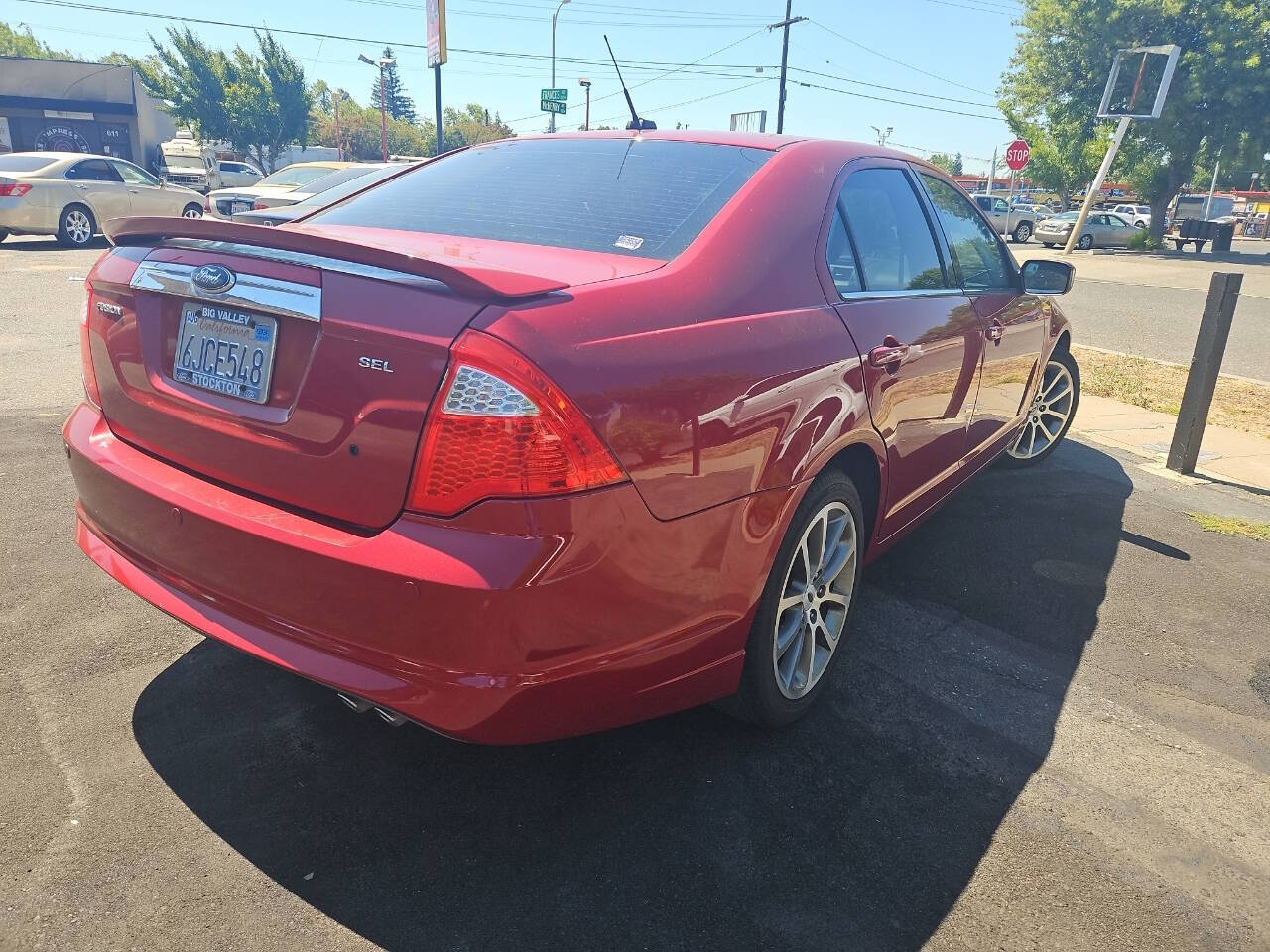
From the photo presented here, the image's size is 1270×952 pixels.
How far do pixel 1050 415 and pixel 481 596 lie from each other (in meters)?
4.78

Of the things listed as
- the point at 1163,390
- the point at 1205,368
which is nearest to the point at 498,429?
the point at 1205,368

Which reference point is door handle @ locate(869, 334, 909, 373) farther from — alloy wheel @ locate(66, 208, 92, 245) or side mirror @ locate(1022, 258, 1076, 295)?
alloy wheel @ locate(66, 208, 92, 245)

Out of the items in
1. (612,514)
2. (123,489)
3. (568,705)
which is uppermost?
(612,514)

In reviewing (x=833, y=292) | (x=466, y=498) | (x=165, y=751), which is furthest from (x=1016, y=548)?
(x=165, y=751)

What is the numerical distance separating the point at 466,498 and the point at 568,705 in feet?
1.69

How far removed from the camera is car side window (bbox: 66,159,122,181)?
1588 cm

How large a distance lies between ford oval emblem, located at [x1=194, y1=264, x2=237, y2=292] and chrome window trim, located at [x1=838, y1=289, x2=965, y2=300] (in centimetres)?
169

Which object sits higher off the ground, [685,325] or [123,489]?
[685,325]

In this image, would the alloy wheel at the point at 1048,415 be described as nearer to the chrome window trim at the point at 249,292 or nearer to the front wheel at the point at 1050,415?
→ the front wheel at the point at 1050,415

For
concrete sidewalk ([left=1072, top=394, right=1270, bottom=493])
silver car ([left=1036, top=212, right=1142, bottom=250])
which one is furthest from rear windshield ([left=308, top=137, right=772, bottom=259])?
silver car ([left=1036, top=212, right=1142, bottom=250])

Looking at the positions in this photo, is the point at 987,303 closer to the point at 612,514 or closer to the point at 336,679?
the point at 612,514

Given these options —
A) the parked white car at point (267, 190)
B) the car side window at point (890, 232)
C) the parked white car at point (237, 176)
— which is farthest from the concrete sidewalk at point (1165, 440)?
the parked white car at point (237, 176)

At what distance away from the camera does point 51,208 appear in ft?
50.7

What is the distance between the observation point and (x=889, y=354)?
2.86 metres
